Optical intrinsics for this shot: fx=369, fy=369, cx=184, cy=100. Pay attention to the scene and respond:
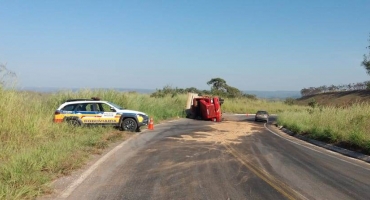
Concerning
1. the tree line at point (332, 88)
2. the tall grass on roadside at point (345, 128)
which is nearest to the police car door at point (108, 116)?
the tall grass on roadside at point (345, 128)

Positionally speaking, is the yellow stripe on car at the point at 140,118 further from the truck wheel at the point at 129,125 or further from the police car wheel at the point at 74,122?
the police car wheel at the point at 74,122

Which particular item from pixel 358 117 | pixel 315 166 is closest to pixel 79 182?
pixel 315 166

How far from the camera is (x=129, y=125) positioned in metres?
19.8

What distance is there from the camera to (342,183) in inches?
346

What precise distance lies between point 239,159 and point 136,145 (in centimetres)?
462

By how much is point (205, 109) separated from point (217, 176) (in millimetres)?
28903

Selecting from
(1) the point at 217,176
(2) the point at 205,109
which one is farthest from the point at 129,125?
(2) the point at 205,109

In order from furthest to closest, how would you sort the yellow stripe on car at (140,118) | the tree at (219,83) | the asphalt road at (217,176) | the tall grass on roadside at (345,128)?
the tree at (219,83)
the yellow stripe on car at (140,118)
the tall grass on roadside at (345,128)
the asphalt road at (217,176)

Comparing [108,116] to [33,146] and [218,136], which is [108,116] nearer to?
[218,136]

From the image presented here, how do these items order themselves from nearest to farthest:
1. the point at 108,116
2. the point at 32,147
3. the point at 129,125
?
the point at 32,147, the point at 108,116, the point at 129,125

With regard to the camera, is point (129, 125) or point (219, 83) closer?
point (129, 125)

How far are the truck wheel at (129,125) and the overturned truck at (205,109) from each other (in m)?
18.0

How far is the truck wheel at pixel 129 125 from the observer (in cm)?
1970

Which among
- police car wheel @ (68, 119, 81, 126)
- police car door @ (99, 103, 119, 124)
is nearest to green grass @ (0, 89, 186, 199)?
police car door @ (99, 103, 119, 124)
